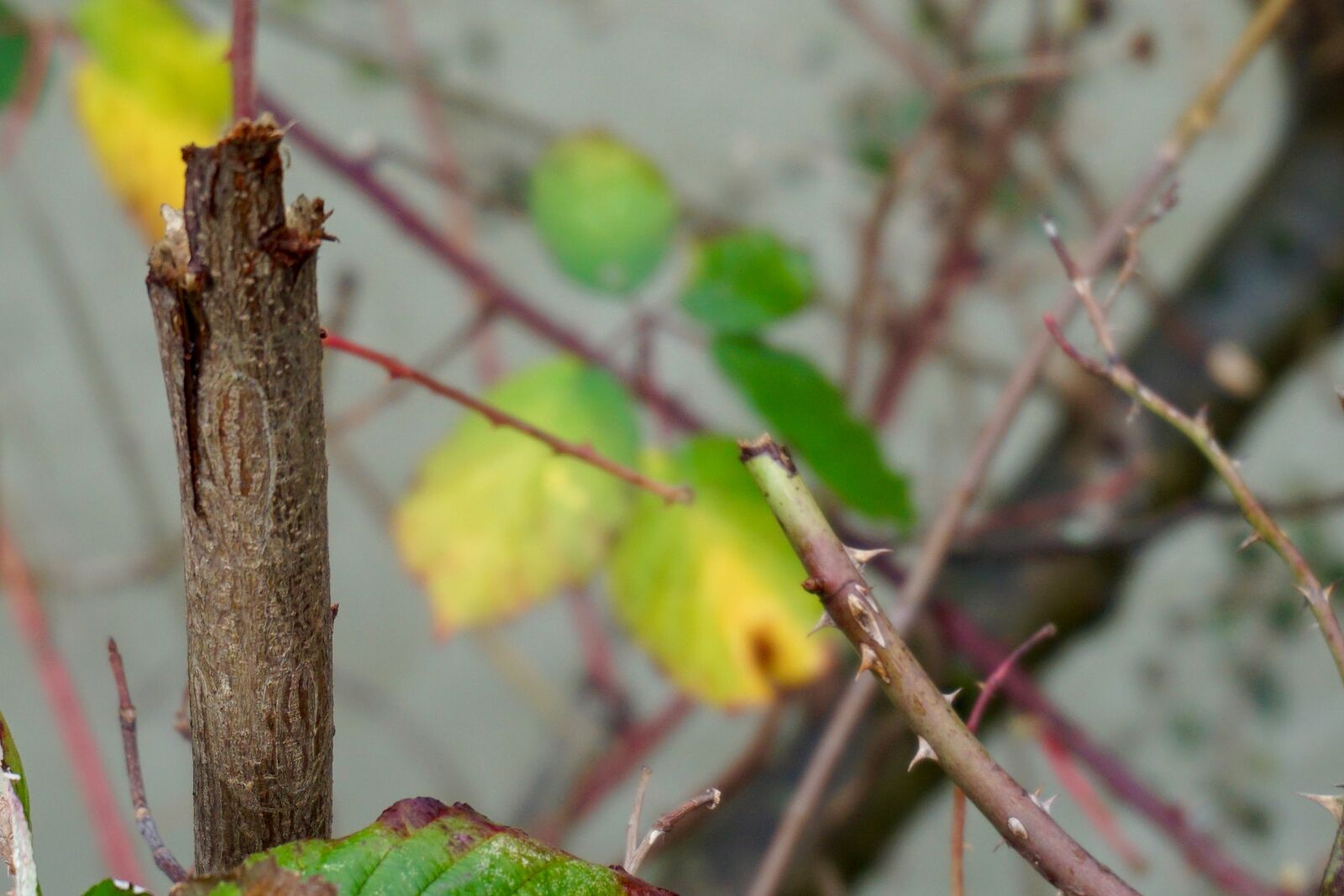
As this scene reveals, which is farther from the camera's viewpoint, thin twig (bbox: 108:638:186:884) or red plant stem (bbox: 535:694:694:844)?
red plant stem (bbox: 535:694:694:844)

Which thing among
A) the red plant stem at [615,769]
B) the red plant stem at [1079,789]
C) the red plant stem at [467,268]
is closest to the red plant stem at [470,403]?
the red plant stem at [467,268]

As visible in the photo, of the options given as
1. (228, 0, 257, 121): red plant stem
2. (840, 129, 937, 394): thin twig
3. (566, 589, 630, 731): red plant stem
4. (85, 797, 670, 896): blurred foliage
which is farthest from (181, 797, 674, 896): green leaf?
(566, 589, 630, 731): red plant stem

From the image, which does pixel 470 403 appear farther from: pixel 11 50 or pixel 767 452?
pixel 11 50

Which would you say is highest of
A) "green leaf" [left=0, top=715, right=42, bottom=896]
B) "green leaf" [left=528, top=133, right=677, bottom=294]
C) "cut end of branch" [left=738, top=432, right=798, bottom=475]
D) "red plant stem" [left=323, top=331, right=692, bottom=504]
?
"green leaf" [left=528, top=133, right=677, bottom=294]

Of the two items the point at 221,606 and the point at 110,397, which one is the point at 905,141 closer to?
the point at 110,397

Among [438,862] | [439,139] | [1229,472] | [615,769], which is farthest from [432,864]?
[439,139]

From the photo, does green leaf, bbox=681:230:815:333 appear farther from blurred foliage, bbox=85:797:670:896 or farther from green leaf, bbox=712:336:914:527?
blurred foliage, bbox=85:797:670:896

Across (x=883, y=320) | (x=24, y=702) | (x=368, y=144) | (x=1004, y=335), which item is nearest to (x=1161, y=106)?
(x=1004, y=335)
